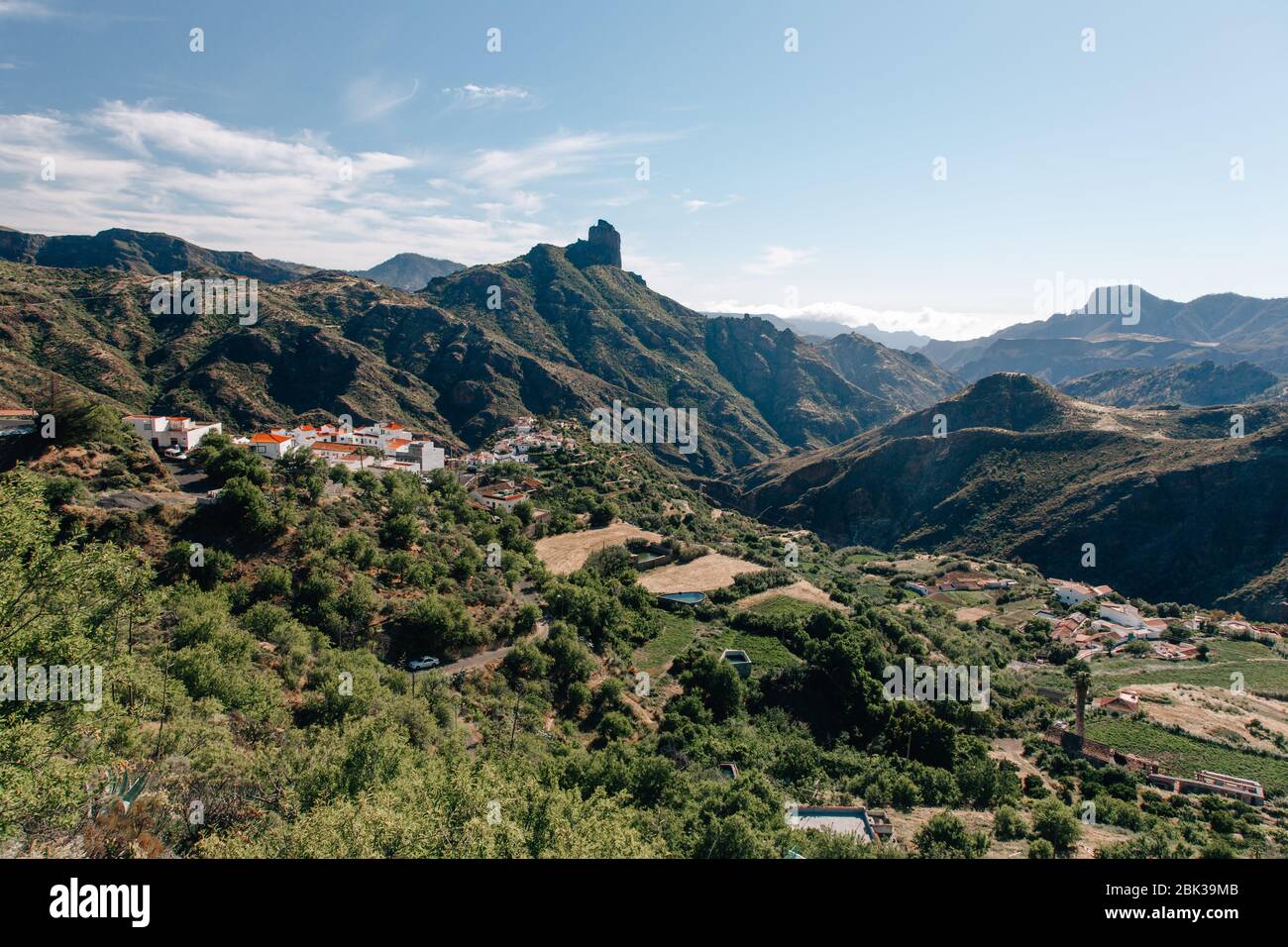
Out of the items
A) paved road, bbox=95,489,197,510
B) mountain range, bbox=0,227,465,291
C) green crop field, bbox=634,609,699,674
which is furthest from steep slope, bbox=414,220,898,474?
paved road, bbox=95,489,197,510

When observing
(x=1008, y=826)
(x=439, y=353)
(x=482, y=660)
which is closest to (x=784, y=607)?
(x=482, y=660)

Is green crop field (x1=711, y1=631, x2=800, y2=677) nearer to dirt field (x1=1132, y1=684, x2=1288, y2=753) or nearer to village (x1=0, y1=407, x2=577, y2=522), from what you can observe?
village (x1=0, y1=407, x2=577, y2=522)

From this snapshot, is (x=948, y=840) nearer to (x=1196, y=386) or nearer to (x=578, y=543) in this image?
(x=578, y=543)

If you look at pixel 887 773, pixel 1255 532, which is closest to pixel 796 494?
pixel 1255 532

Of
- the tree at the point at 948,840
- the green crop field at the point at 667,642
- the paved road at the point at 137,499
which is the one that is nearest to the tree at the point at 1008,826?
the tree at the point at 948,840

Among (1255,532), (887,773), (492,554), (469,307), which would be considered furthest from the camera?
(469,307)
